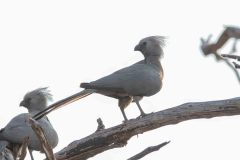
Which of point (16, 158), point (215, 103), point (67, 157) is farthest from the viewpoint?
point (16, 158)

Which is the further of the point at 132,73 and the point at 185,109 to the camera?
the point at 132,73

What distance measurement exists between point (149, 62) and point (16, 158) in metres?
2.70

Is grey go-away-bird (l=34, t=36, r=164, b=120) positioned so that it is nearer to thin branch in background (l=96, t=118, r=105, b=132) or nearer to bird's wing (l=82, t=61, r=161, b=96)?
bird's wing (l=82, t=61, r=161, b=96)

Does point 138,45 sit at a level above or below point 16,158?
above

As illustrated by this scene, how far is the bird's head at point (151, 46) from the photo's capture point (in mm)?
9680

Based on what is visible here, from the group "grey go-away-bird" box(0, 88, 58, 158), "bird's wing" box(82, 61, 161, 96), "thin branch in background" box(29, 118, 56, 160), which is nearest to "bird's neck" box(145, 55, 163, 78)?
"bird's wing" box(82, 61, 161, 96)

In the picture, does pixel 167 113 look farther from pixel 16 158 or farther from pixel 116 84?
pixel 16 158

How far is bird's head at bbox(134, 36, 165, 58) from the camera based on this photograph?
968 centimetres

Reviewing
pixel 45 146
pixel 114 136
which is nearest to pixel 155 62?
pixel 114 136

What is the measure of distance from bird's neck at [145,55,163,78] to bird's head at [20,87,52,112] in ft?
8.99

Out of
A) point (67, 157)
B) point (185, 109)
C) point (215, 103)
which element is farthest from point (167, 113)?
point (67, 157)

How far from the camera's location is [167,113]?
623cm

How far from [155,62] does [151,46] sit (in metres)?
0.41

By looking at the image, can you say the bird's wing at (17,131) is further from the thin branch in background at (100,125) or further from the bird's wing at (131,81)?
the thin branch in background at (100,125)
